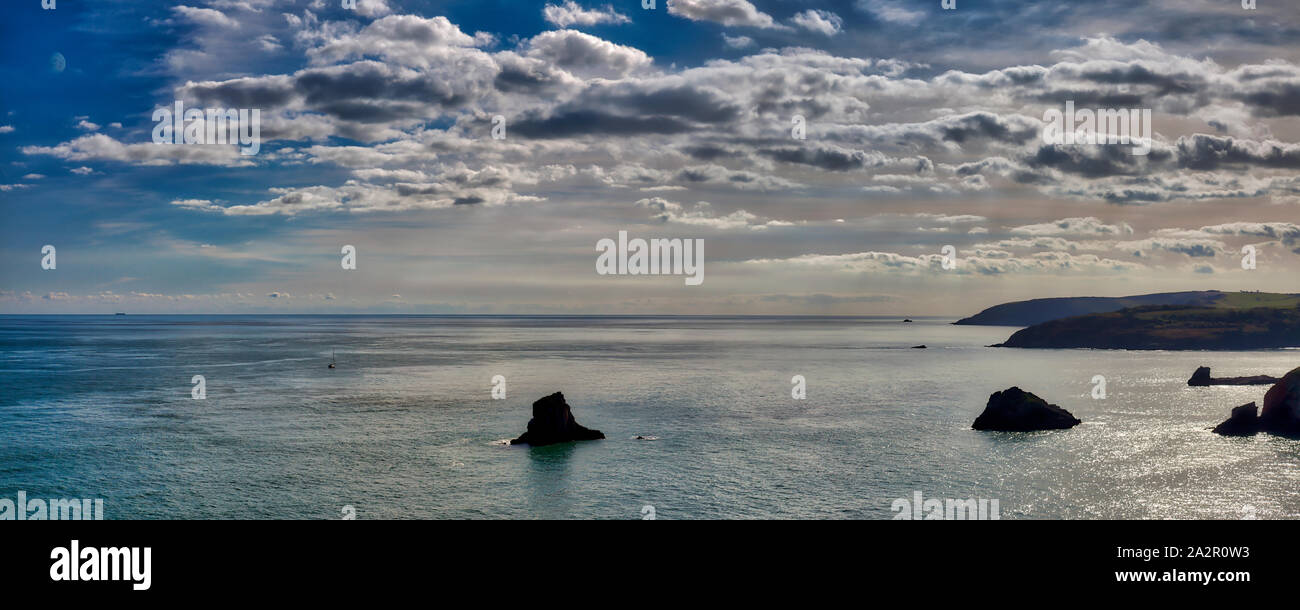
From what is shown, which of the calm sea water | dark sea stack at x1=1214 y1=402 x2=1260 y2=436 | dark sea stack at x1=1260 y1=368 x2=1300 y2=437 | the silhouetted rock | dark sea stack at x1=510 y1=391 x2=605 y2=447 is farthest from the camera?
the silhouetted rock

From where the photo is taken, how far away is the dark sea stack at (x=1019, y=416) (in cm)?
7250

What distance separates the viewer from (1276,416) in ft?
229

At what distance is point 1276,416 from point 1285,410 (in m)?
1.13

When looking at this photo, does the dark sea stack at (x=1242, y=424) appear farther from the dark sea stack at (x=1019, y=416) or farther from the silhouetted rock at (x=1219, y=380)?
the silhouetted rock at (x=1219, y=380)

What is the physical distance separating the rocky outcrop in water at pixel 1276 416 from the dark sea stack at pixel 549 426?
6379cm

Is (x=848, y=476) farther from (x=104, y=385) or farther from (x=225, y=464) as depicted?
(x=104, y=385)

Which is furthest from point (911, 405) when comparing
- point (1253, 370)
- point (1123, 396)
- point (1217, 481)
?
point (1253, 370)

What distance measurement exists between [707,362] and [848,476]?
371 ft

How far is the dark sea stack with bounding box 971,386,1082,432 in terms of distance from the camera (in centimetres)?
7250

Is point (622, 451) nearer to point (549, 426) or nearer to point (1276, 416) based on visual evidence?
point (549, 426)

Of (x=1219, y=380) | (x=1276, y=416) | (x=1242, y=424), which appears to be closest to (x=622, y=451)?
(x=1242, y=424)

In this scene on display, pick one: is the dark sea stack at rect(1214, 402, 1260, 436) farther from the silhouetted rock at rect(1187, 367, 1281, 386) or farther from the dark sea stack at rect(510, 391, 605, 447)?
the dark sea stack at rect(510, 391, 605, 447)

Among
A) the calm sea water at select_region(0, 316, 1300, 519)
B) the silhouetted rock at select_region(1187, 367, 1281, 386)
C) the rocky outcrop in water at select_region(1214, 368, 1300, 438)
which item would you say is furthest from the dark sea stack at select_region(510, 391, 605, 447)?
the silhouetted rock at select_region(1187, 367, 1281, 386)

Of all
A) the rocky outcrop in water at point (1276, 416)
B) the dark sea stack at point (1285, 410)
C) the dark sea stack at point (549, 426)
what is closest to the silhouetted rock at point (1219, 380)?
the dark sea stack at point (1285, 410)
